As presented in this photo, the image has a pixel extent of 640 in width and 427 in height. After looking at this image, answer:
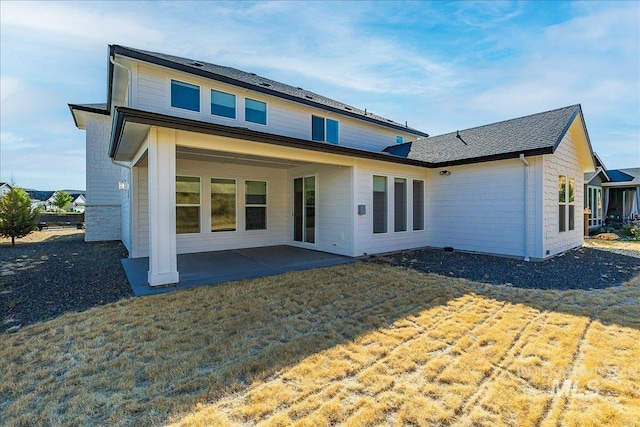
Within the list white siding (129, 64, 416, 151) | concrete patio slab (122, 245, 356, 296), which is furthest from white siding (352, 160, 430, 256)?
white siding (129, 64, 416, 151)

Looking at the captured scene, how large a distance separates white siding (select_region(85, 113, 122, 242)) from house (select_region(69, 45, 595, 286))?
3.59 feet

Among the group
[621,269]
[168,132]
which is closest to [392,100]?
[621,269]

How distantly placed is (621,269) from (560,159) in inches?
141

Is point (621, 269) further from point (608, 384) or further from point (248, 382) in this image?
point (248, 382)

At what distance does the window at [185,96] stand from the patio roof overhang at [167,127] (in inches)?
73.9

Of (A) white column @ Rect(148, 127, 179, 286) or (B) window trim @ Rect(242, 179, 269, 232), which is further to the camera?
(B) window trim @ Rect(242, 179, 269, 232)

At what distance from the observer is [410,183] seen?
33.1ft

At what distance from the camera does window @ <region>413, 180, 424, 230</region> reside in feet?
33.8

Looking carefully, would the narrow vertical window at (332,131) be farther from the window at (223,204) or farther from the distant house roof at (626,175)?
the distant house roof at (626,175)

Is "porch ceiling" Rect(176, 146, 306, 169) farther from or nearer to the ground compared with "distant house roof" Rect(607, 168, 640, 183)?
nearer to the ground

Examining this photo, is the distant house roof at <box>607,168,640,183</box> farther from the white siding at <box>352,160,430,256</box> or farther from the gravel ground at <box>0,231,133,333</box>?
the gravel ground at <box>0,231,133,333</box>

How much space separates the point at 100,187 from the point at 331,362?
14081 millimetres

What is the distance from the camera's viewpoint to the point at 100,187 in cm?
1287

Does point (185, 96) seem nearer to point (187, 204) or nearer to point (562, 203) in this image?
point (187, 204)
